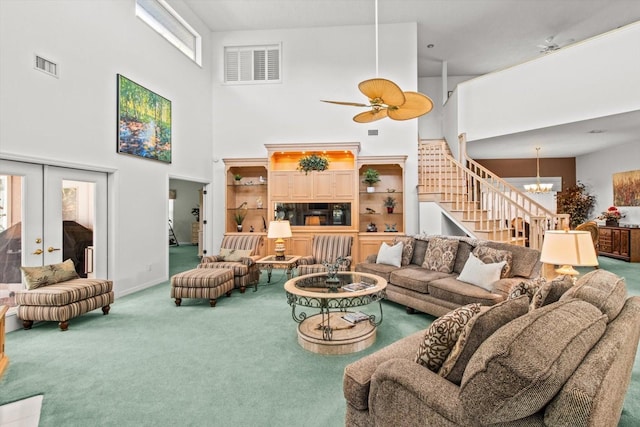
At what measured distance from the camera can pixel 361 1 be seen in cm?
644

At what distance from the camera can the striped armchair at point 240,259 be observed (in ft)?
16.8

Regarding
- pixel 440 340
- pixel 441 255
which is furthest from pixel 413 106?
pixel 440 340

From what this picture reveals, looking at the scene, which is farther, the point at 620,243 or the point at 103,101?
the point at 620,243

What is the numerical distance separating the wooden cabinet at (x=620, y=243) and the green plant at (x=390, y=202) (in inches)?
219

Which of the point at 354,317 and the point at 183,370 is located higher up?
the point at 354,317

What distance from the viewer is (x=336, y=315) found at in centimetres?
366

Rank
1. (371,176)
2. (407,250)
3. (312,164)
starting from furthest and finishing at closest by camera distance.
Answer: (371,176), (312,164), (407,250)

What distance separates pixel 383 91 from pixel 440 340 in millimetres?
2619

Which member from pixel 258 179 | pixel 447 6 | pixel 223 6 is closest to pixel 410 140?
pixel 447 6

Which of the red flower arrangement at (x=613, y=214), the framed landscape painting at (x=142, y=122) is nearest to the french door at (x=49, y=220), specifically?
Answer: the framed landscape painting at (x=142, y=122)

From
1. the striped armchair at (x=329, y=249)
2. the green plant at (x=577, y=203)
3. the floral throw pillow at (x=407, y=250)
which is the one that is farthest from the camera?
the green plant at (x=577, y=203)

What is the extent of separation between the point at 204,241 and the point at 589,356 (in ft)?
23.7

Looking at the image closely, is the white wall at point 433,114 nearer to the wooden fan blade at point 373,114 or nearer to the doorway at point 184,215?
the wooden fan blade at point 373,114

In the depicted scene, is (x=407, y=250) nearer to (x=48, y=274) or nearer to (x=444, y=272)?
(x=444, y=272)
